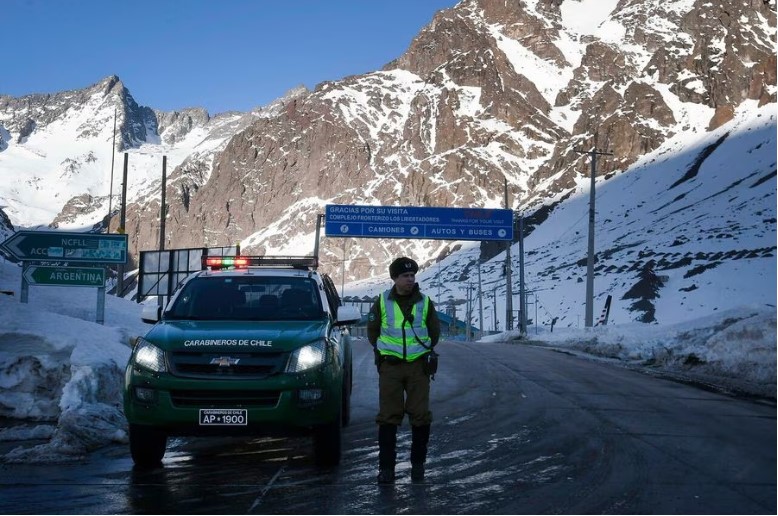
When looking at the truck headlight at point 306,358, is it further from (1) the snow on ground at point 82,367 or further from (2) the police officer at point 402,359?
(1) the snow on ground at point 82,367

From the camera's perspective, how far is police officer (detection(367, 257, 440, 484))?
6.64 metres

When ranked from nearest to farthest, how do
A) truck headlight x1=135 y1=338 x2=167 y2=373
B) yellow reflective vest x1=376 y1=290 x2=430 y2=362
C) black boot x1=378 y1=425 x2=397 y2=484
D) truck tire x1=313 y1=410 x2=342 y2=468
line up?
black boot x1=378 y1=425 x2=397 y2=484, yellow reflective vest x1=376 y1=290 x2=430 y2=362, truck headlight x1=135 y1=338 x2=167 y2=373, truck tire x1=313 y1=410 x2=342 y2=468

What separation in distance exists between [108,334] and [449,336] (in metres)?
80.6

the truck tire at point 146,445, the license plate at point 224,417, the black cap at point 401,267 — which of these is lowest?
the truck tire at point 146,445

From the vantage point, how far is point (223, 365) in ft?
22.7

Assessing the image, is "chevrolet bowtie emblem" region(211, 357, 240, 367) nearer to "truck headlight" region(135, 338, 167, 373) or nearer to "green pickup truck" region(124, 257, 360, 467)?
"green pickup truck" region(124, 257, 360, 467)

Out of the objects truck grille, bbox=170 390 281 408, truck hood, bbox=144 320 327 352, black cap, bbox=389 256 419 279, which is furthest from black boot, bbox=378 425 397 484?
black cap, bbox=389 256 419 279

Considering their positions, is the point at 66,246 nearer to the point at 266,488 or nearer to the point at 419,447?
the point at 266,488

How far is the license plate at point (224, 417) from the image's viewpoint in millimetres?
6848

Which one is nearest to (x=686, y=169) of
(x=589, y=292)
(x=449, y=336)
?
(x=449, y=336)

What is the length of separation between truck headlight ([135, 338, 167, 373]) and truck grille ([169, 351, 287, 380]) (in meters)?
0.08

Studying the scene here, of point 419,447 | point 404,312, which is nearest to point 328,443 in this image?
point 419,447

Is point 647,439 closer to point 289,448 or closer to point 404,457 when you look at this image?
point 404,457

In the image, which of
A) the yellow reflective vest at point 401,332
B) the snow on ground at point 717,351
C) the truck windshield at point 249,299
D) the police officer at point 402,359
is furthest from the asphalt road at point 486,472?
the snow on ground at point 717,351
